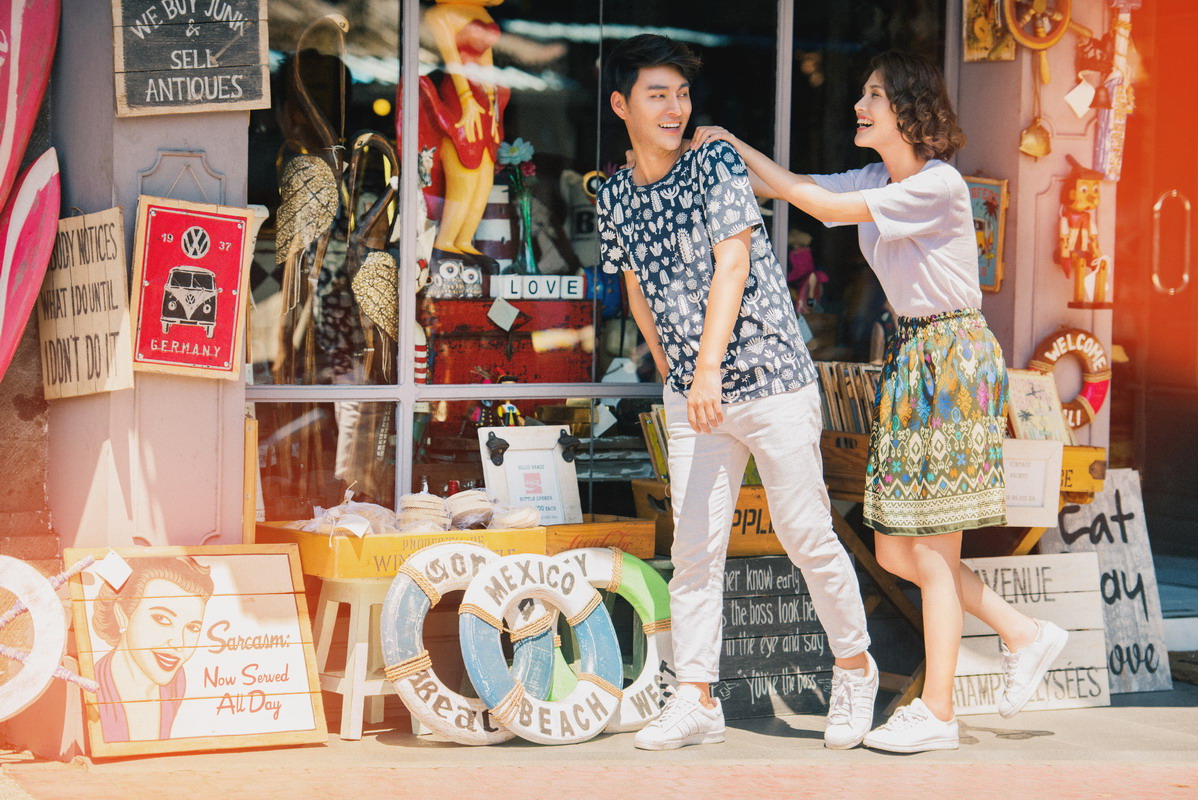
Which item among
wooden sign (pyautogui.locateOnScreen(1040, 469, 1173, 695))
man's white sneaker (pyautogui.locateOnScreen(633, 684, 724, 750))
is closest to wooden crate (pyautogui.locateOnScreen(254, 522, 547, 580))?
man's white sneaker (pyautogui.locateOnScreen(633, 684, 724, 750))

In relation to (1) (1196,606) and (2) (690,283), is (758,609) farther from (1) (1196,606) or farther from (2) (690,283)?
(1) (1196,606)

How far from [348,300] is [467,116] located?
89cm

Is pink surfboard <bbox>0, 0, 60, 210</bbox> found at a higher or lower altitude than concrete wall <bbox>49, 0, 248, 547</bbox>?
higher

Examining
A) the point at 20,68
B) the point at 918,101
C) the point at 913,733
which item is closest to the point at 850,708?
the point at 913,733

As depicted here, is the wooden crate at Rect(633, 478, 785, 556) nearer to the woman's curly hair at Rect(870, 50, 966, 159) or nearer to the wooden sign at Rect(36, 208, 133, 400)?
the woman's curly hair at Rect(870, 50, 966, 159)

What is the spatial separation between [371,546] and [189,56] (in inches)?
67.1

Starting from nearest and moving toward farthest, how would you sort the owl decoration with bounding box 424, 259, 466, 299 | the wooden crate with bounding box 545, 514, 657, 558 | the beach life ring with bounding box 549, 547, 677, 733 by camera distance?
the beach life ring with bounding box 549, 547, 677, 733
the wooden crate with bounding box 545, 514, 657, 558
the owl decoration with bounding box 424, 259, 466, 299

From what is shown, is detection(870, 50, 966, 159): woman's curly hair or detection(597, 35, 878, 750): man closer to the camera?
detection(597, 35, 878, 750): man

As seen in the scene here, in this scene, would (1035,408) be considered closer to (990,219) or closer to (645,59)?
(990,219)

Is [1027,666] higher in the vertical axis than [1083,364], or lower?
lower

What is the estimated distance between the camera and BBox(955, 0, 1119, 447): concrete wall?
20.3 ft

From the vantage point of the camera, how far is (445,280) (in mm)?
5875

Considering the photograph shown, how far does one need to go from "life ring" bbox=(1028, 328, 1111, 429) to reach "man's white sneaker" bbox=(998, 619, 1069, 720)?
1.50 metres

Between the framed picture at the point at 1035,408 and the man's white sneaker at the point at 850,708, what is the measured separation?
140 centimetres
